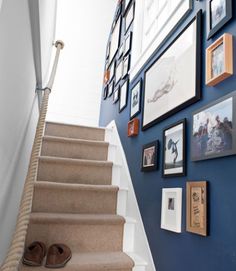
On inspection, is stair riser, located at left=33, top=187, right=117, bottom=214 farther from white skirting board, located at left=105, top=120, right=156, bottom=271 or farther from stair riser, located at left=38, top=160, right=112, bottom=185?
stair riser, located at left=38, top=160, right=112, bottom=185

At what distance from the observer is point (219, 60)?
106 centimetres

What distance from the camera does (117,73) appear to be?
2.95m

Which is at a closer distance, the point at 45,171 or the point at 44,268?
the point at 44,268

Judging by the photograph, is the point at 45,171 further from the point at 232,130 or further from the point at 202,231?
the point at 232,130

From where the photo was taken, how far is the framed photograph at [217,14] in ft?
3.50

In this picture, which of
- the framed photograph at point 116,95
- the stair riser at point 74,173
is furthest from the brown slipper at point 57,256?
the framed photograph at point 116,95

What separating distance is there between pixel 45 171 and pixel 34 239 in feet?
2.09

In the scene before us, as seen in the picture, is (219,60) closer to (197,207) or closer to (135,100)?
(197,207)

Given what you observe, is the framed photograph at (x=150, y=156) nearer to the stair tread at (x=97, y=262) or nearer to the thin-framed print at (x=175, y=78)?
the thin-framed print at (x=175, y=78)

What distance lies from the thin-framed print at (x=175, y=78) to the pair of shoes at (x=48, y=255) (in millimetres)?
983

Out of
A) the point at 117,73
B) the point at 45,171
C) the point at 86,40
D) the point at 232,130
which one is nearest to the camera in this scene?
the point at 232,130

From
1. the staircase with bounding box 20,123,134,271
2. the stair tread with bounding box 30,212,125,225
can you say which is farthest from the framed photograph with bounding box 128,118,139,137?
the stair tread with bounding box 30,212,125,225

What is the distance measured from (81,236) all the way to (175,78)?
1177mm

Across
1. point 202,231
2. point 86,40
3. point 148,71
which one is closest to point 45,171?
point 148,71
